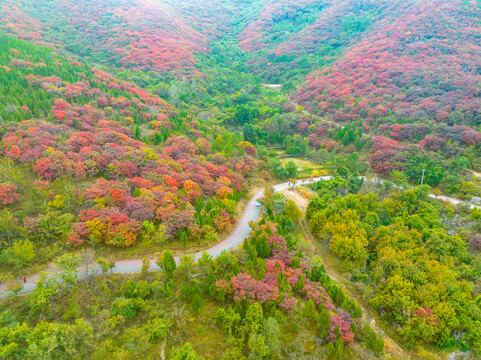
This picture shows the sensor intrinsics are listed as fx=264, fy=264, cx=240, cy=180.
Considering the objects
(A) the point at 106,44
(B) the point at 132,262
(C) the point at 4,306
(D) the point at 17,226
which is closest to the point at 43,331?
(C) the point at 4,306

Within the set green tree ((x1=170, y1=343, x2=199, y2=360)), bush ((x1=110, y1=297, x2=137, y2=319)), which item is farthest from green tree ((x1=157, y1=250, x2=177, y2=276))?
green tree ((x1=170, y1=343, x2=199, y2=360))

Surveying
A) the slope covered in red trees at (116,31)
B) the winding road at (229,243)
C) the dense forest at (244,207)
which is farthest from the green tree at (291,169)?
the slope covered in red trees at (116,31)

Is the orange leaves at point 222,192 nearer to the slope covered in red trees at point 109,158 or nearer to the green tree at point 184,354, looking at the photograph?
the slope covered in red trees at point 109,158

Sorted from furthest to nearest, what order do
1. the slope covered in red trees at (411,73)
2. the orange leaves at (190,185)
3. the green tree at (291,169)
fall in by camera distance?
the slope covered in red trees at (411,73), the green tree at (291,169), the orange leaves at (190,185)

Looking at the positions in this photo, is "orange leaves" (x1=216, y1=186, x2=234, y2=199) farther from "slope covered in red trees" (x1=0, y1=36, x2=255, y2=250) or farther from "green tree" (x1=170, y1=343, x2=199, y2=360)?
"green tree" (x1=170, y1=343, x2=199, y2=360)

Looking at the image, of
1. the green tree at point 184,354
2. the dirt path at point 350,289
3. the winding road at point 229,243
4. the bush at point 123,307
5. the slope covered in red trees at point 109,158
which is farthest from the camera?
the slope covered in red trees at point 109,158

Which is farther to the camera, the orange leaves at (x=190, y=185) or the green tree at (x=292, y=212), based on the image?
the green tree at (x=292, y=212)

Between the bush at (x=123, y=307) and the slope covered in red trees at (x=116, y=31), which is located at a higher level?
the slope covered in red trees at (x=116, y=31)
